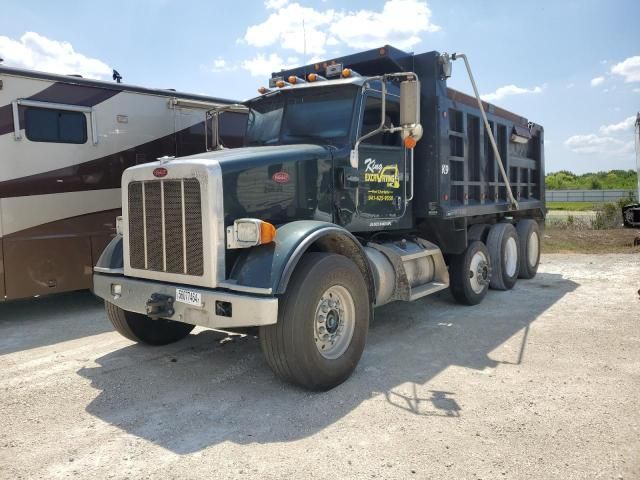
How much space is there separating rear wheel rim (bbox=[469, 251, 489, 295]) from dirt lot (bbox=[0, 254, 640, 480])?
112 centimetres

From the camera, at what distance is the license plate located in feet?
13.9

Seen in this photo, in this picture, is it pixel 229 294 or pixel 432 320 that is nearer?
pixel 229 294

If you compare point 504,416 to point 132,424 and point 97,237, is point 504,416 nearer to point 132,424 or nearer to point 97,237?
point 132,424

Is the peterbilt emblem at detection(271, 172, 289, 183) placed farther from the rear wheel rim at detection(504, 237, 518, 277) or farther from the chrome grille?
the rear wheel rim at detection(504, 237, 518, 277)

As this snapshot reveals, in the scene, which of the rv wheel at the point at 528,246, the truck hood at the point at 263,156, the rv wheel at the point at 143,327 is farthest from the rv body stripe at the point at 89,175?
the rv wheel at the point at 528,246

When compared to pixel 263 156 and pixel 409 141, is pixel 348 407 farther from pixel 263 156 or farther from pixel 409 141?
pixel 409 141

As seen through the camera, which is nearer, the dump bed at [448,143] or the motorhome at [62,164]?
the dump bed at [448,143]

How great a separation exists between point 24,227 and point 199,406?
4445 mm

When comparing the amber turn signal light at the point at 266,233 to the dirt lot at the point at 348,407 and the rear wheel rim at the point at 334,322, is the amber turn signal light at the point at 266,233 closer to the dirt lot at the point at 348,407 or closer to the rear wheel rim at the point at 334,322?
the rear wheel rim at the point at 334,322

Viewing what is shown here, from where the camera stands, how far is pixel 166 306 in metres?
4.45

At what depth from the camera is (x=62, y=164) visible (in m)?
7.43

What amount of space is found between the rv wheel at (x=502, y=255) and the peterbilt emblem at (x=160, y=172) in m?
5.83

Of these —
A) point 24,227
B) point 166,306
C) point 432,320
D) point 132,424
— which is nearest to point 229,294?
point 166,306

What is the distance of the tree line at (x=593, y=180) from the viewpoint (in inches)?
2127
